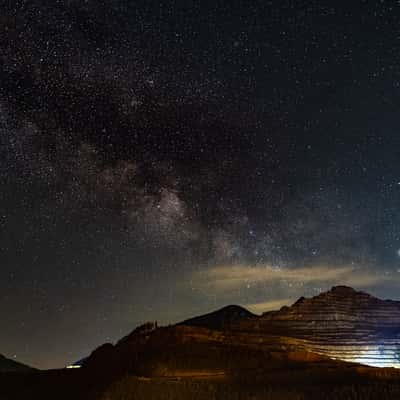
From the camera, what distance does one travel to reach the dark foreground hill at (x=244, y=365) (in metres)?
26.5

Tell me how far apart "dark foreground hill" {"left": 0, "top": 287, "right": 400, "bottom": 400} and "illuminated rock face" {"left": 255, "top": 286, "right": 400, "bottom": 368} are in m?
0.10

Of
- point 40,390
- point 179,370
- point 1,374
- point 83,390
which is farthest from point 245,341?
point 1,374

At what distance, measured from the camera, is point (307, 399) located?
2436 centimetres

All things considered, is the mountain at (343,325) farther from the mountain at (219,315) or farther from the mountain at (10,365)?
the mountain at (10,365)

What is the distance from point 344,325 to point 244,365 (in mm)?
19794

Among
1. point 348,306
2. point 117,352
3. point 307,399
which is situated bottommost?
point 307,399

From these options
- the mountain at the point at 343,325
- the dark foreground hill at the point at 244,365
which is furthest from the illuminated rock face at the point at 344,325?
the dark foreground hill at the point at 244,365

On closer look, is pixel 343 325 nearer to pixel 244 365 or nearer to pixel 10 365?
pixel 244 365

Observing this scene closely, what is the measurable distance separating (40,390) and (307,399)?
21397 millimetres

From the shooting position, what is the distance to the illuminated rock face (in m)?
44.9

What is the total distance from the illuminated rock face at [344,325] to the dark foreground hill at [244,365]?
10 centimetres

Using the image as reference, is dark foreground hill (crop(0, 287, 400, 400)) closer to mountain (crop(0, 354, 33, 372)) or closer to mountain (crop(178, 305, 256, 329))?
mountain (crop(178, 305, 256, 329))

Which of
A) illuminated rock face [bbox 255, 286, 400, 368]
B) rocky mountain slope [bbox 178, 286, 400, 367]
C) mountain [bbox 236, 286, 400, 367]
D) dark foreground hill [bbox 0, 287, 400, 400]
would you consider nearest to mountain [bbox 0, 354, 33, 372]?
dark foreground hill [bbox 0, 287, 400, 400]

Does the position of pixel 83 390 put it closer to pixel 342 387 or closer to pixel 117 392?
pixel 117 392
